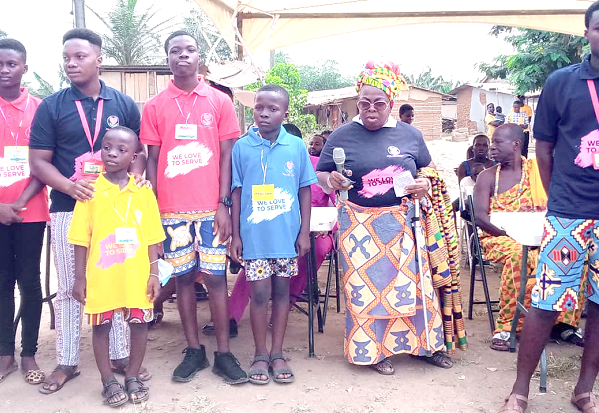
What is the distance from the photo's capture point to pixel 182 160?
3273 mm

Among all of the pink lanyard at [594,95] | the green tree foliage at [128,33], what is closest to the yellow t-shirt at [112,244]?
the pink lanyard at [594,95]

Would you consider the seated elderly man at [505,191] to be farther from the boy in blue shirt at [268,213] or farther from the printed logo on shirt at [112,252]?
the printed logo on shirt at [112,252]

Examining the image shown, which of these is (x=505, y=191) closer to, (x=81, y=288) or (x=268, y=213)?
(x=268, y=213)

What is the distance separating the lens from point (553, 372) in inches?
137

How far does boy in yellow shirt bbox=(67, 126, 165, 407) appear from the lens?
9.78 feet

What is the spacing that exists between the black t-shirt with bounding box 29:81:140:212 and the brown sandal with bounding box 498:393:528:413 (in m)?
2.65

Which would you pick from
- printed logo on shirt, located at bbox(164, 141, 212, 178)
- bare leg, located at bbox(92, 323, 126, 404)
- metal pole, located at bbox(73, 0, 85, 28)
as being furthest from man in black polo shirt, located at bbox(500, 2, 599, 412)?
metal pole, located at bbox(73, 0, 85, 28)

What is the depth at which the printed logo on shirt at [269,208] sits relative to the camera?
3.33 m

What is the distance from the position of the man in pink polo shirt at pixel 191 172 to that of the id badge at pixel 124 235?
303 mm

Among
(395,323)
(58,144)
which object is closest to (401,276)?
(395,323)

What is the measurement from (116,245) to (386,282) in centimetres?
166

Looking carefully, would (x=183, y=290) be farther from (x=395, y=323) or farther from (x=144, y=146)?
(x=395, y=323)

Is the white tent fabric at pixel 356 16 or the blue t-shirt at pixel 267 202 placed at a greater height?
the white tent fabric at pixel 356 16

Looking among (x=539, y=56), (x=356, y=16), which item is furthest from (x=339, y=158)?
(x=539, y=56)
